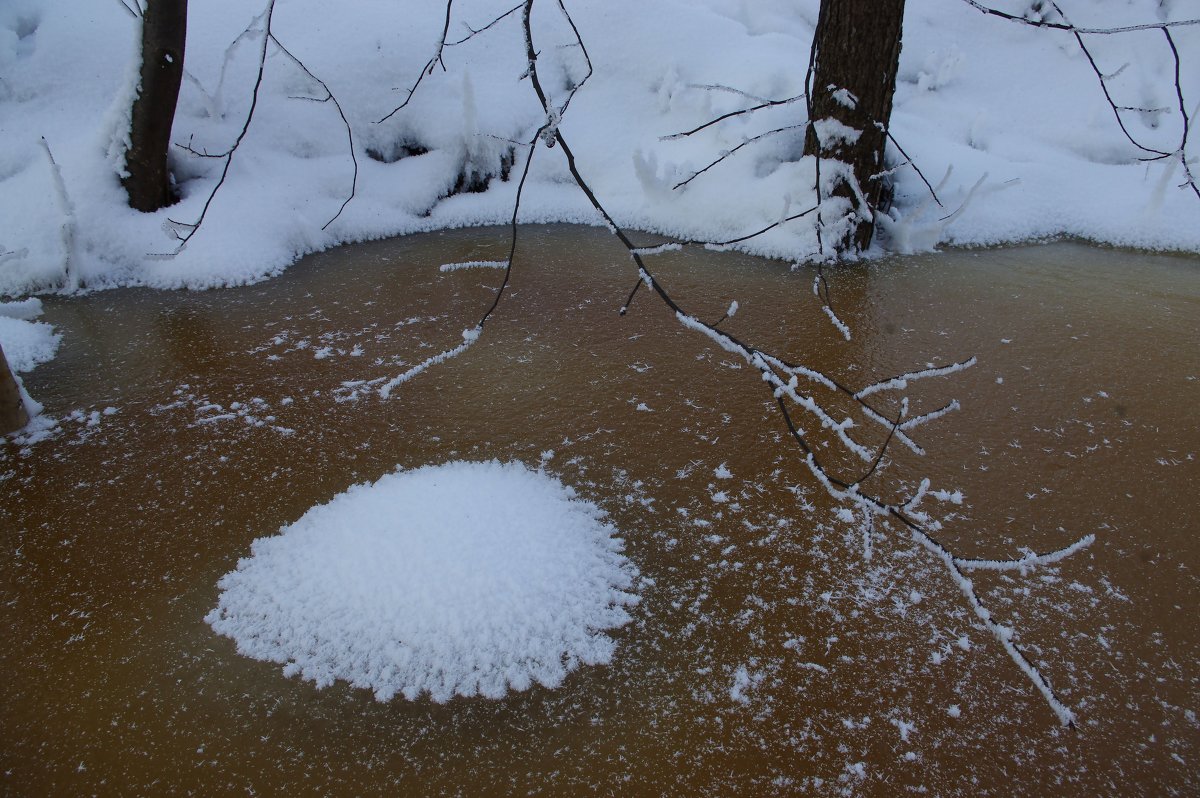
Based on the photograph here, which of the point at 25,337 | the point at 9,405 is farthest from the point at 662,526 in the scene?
the point at 25,337

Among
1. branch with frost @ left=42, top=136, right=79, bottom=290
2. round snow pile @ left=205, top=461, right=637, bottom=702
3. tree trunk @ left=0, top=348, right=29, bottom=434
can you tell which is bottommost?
round snow pile @ left=205, top=461, right=637, bottom=702

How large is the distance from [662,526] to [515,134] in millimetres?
3883

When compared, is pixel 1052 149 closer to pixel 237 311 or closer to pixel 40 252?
pixel 237 311

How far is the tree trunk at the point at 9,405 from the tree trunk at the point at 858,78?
3715mm

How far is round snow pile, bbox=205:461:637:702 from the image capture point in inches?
72.4

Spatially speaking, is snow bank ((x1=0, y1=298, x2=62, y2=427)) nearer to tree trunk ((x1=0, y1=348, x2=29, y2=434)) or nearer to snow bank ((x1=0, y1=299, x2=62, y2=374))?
snow bank ((x1=0, y1=299, x2=62, y2=374))

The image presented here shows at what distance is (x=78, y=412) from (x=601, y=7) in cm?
482

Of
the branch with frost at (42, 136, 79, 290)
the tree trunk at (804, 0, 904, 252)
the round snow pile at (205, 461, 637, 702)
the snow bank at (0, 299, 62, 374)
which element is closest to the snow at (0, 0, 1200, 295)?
the branch with frost at (42, 136, 79, 290)

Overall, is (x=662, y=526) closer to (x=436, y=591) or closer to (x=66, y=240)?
(x=436, y=591)

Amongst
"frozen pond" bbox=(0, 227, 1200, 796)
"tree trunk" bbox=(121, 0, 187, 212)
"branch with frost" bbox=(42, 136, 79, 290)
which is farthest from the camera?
"tree trunk" bbox=(121, 0, 187, 212)

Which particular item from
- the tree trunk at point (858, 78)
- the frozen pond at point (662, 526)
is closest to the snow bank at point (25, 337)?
the frozen pond at point (662, 526)

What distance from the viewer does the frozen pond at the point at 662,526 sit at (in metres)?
1.62

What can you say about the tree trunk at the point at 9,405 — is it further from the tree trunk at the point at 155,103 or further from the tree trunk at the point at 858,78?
the tree trunk at the point at 858,78

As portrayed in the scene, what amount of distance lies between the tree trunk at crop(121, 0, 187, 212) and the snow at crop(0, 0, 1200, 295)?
101mm
